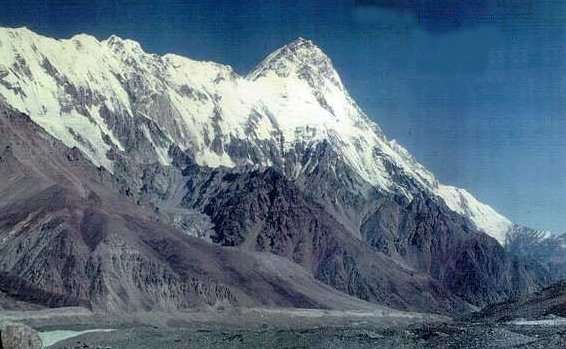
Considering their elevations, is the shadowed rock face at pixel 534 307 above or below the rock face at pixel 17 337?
above

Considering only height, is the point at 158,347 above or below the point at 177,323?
below

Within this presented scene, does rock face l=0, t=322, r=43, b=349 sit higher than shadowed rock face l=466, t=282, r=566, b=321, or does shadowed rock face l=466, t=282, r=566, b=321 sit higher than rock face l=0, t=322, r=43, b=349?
shadowed rock face l=466, t=282, r=566, b=321

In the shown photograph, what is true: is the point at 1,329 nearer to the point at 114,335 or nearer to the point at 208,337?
the point at 208,337

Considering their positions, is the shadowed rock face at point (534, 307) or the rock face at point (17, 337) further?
the shadowed rock face at point (534, 307)

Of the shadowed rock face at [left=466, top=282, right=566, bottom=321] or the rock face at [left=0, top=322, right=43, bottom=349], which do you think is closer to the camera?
the rock face at [left=0, top=322, right=43, bottom=349]

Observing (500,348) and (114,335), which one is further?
(114,335)

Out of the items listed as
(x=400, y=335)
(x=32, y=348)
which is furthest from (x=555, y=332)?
(x=32, y=348)

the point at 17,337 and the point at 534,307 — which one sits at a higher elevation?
the point at 534,307

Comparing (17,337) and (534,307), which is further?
(534,307)
